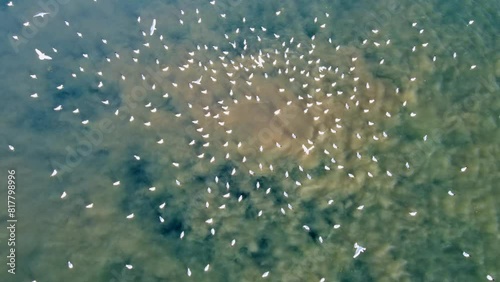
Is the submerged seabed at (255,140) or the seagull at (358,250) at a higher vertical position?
the submerged seabed at (255,140)

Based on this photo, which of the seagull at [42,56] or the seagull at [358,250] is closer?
the seagull at [358,250]

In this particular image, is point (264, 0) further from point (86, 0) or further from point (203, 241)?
point (203, 241)

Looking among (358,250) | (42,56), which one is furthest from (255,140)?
(42,56)

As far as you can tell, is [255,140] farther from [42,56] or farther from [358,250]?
[42,56]

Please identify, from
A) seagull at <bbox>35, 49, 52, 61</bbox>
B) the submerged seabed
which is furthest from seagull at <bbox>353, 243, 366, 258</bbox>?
seagull at <bbox>35, 49, 52, 61</bbox>

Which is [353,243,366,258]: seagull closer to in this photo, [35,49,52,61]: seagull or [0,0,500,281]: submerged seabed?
[0,0,500,281]: submerged seabed

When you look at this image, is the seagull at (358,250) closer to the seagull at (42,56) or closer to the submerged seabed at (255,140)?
the submerged seabed at (255,140)

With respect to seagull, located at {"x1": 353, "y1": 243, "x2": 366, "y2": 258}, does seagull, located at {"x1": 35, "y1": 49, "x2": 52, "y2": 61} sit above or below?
above

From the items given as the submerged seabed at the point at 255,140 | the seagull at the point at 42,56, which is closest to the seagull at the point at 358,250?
the submerged seabed at the point at 255,140
